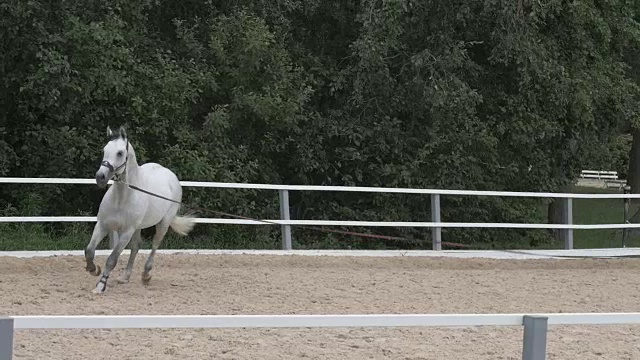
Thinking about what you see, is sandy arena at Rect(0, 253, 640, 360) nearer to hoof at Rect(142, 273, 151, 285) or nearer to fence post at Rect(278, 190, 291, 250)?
hoof at Rect(142, 273, 151, 285)

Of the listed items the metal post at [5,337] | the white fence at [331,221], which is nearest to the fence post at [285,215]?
the white fence at [331,221]

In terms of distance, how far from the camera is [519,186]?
2014 cm

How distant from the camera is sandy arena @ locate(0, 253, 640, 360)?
7664 millimetres

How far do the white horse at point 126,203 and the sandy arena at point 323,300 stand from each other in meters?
0.40

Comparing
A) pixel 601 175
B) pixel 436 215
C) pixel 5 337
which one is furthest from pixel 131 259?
pixel 601 175

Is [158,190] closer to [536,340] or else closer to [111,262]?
[111,262]

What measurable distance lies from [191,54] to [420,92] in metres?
4.50

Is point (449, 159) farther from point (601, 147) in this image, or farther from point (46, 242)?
point (46, 242)

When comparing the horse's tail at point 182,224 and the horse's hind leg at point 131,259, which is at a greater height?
the horse's tail at point 182,224

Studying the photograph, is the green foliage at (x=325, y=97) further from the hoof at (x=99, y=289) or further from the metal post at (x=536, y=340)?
the metal post at (x=536, y=340)

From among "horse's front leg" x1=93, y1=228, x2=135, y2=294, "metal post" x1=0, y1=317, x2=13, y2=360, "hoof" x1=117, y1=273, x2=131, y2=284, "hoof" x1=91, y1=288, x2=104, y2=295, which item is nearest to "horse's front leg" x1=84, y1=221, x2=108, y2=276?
"horse's front leg" x1=93, y1=228, x2=135, y2=294

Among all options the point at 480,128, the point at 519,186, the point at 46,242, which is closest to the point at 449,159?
the point at 480,128

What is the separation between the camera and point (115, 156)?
9.41 meters

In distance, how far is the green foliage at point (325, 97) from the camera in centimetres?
1639
